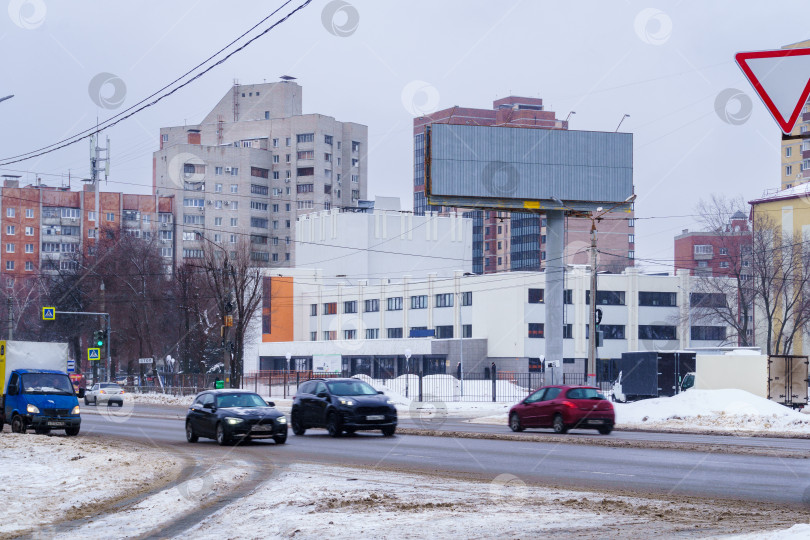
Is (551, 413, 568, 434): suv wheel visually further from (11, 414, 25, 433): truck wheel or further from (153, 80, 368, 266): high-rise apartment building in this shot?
(153, 80, 368, 266): high-rise apartment building

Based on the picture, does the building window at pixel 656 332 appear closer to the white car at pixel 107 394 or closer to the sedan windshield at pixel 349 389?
the white car at pixel 107 394

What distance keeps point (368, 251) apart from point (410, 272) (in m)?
5.68

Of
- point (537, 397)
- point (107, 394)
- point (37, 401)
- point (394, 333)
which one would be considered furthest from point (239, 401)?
point (394, 333)

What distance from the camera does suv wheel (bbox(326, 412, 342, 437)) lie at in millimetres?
29094

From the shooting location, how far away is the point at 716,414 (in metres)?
36.5

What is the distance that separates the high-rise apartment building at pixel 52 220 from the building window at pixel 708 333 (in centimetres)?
8529

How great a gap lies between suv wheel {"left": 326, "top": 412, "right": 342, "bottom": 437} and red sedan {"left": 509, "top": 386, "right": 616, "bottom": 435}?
6.36 metres

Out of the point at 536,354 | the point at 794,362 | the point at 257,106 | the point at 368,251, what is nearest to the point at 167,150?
the point at 257,106

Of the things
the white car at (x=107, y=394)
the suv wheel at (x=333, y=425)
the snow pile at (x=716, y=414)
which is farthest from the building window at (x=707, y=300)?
the suv wheel at (x=333, y=425)

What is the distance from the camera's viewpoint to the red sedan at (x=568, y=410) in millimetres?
31094

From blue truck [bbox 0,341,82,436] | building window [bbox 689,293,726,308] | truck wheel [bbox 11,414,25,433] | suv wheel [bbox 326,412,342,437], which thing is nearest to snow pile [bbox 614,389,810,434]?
suv wheel [bbox 326,412,342,437]

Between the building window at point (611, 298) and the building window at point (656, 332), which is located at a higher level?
the building window at point (611, 298)

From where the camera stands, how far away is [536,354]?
300 feet

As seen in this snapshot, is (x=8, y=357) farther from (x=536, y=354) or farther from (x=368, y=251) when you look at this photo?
(x=368, y=251)
